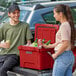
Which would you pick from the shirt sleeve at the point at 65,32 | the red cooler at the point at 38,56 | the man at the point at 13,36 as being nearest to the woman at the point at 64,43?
the shirt sleeve at the point at 65,32

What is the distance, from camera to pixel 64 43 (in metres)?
4.12

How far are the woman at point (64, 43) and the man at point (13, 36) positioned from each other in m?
1.01

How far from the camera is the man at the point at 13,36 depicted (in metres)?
5.11

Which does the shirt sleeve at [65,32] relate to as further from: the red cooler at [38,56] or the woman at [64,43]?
the red cooler at [38,56]

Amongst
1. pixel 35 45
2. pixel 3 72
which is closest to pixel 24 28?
pixel 35 45

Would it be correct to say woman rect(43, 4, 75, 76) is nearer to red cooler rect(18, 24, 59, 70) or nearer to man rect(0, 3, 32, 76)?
red cooler rect(18, 24, 59, 70)

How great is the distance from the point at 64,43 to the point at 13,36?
131 cm

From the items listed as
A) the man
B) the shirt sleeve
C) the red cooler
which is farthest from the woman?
the man

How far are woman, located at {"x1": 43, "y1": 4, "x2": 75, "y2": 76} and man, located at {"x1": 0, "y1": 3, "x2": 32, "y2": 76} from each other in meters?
1.01

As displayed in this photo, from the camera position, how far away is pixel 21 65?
198 inches

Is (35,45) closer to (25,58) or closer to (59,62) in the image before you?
(25,58)

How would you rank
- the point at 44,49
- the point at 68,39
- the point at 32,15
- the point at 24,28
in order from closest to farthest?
the point at 68,39 < the point at 44,49 < the point at 24,28 < the point at 32,15

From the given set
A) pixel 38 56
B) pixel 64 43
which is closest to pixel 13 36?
pixel 38 56

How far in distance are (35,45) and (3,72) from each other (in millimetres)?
659
